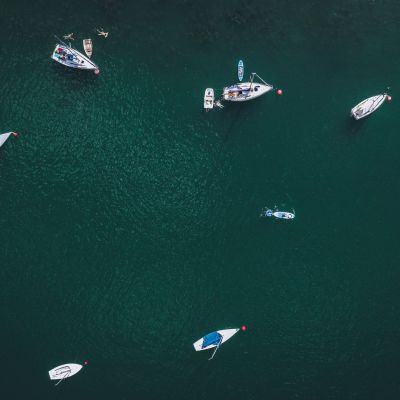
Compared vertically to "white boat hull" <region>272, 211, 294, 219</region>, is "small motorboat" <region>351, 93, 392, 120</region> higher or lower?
higher

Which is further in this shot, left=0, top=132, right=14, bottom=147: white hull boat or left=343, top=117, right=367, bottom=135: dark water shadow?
left=343, top=117, right=367, bottom=135: dark water shadow

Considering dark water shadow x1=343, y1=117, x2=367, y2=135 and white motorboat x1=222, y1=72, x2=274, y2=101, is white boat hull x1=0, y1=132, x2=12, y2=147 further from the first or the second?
dark water shadow x1=343, y1=117, x2=367, y2=135

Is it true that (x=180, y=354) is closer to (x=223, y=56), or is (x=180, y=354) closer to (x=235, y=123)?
(x=235, y=123)

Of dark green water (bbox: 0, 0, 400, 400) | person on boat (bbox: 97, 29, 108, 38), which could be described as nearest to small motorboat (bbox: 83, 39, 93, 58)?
dark green water (bbox: 0, 0, 400, 400)

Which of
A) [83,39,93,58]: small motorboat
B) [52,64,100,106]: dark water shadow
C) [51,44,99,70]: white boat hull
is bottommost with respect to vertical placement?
[52,64,100,106]: dark water shadow

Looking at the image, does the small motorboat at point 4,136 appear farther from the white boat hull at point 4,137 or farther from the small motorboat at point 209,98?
the small motorboat at point 209,98

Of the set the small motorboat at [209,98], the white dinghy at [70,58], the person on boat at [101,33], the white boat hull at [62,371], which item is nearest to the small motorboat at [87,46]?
the white dinghy at [70,58]
